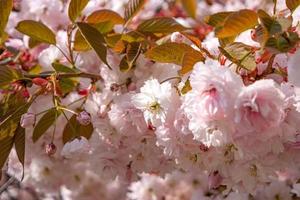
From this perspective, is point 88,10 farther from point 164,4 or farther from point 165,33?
point 164,4

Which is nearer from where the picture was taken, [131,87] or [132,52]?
[132,52]

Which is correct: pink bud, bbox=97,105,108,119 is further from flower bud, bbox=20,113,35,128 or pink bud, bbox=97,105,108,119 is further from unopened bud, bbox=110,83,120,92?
flower bud, bbox=20,113,35,128

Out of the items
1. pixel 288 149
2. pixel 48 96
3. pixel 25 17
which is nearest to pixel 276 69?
pixel 288 149

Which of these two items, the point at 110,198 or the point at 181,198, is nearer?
the point at 181,198

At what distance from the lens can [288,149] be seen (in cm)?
127

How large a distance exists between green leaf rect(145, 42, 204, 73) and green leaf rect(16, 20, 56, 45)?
0.36m

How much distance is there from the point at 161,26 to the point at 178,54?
0.27 meters

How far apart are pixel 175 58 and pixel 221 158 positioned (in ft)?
0.79

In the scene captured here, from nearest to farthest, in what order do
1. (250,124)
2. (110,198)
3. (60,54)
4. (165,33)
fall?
(250,124) < (165,33) < (60,54) < (110,198)

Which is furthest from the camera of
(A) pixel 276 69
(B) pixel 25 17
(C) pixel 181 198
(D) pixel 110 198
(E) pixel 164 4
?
(D) pixel 110 198

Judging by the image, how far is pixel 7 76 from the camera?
4.68ft

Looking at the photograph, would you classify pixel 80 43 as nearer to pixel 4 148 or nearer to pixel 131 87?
pixel 131 87

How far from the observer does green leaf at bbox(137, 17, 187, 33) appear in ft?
4.97

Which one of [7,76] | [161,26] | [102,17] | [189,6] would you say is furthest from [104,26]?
[189,6]
